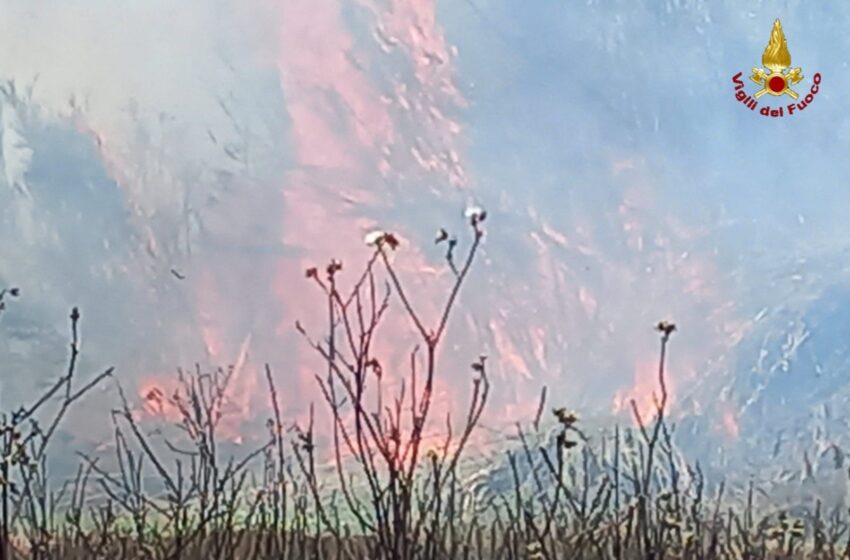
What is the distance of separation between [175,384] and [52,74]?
22.6 inches

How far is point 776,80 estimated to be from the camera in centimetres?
218

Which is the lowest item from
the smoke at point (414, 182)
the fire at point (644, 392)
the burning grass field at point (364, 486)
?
the burning grass field at point (364, 486)

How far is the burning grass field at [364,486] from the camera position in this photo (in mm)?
1907

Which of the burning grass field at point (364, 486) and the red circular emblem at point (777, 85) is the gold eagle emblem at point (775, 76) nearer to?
the red circular emblem at point (777, 85)

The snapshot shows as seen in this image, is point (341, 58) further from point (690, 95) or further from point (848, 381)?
point (848, 381)

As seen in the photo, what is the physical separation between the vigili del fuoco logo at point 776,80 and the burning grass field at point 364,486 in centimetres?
45

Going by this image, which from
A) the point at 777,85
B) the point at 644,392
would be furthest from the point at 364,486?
the point at 777,85

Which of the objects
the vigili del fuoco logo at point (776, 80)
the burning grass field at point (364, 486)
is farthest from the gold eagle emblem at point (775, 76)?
the burning grass field at point (364, 486)

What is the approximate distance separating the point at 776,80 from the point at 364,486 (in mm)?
999

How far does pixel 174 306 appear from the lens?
208cm

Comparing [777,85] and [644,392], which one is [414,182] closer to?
[644,392]

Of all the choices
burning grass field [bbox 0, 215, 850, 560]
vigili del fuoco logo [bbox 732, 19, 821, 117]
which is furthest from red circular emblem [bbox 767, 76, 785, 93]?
burning grass field [bbox 0, 215, 850, 560]

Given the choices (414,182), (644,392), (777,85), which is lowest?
(644,392)

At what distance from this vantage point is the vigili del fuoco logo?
2162mm
